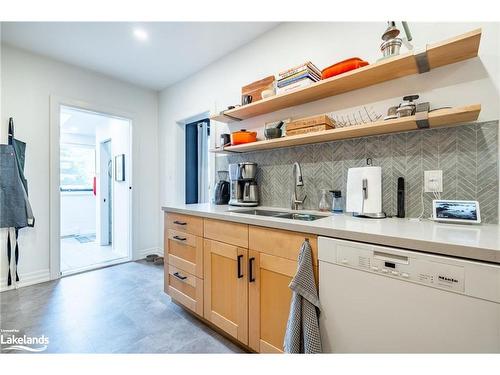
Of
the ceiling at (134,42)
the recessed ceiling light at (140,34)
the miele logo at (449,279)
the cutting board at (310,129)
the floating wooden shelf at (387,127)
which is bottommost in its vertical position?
the miele logo at (449,279)

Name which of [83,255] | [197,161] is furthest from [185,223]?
[83,255]

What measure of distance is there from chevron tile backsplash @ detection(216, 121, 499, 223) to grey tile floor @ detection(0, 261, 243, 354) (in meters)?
1.26

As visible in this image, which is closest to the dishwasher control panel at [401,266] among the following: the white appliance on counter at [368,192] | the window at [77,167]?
the white appliance on counter at [368,192]

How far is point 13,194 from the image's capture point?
2.38 metres

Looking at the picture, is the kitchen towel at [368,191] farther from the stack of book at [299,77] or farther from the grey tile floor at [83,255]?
the grey tile floor at [83,255]

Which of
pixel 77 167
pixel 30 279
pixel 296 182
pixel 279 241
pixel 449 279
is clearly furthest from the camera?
pixel 77 167

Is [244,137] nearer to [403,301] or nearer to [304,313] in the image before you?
[304,313]

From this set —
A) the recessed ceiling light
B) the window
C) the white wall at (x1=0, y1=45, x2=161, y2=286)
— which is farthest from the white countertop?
the window

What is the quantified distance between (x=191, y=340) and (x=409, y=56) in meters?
2.20

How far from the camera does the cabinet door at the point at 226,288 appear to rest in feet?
4.83

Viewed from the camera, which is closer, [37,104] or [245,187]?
[245,187]

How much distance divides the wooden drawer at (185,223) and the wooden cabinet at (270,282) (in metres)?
0.54

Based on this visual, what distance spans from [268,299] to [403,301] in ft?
2.25

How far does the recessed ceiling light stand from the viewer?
2.18 m
